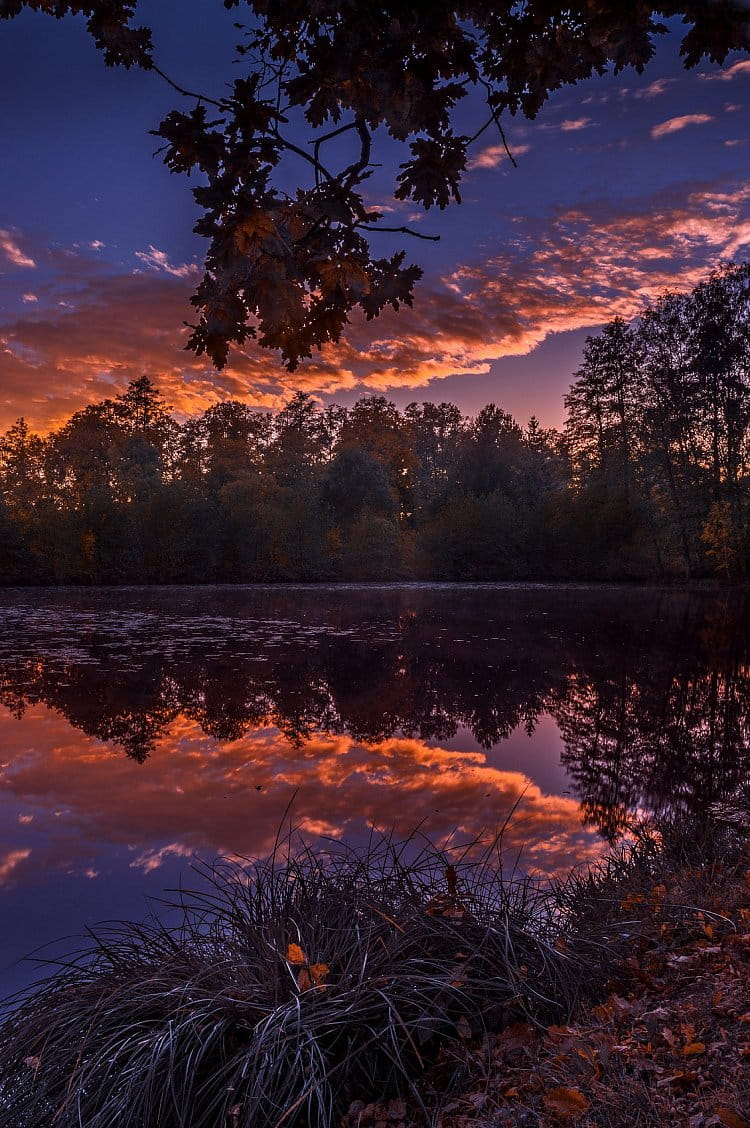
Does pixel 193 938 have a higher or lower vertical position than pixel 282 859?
higher

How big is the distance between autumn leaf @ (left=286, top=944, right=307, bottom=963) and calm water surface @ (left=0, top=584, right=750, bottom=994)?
6.26 feet

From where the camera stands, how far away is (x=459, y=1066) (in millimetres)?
2604

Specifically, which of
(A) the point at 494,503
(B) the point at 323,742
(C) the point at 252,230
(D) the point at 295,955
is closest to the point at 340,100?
(C) the point at 252,230

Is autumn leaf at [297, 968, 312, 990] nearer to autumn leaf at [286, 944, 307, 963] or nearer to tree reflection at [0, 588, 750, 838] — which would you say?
autumn leaf at [286, 944, 307, 963]

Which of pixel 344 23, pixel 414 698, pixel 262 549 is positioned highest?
pixel 344 23

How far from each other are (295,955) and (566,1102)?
1219 mm

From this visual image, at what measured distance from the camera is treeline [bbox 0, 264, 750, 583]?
3503cm

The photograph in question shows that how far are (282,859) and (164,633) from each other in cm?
1335

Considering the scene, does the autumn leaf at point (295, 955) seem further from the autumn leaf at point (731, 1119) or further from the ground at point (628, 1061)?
the autumn leaf at point (731, 1119)

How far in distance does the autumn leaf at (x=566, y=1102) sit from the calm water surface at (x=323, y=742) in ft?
9.44

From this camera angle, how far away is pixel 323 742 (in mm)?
8508

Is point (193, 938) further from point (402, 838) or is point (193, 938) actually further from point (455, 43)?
point (455, 43)

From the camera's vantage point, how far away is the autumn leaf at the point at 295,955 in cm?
287

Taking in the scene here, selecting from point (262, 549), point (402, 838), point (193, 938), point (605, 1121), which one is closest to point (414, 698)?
point (402, 838)
